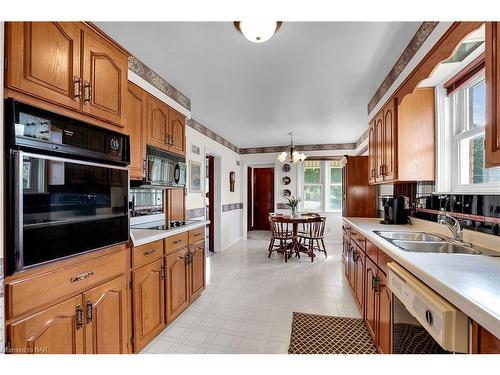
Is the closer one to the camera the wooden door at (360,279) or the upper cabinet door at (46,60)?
the upper cabinet door at (46,60)

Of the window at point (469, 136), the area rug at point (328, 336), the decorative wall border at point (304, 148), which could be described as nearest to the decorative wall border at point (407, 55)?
the window at point (469, 136)

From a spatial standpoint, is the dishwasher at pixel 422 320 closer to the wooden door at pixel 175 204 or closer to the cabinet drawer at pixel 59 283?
the cabinet drawer at pixel 59 283

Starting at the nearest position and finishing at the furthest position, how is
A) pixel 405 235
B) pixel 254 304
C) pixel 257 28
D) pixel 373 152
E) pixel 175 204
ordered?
pixel 257 28 < pixel 405 235 < pixel 254 304 < pixel 175 204 < pixel 373 152

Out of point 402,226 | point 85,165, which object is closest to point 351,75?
point 402,226

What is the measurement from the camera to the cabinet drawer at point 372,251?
1.77 metres

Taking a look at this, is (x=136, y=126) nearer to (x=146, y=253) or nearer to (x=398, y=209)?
(x=146, y=253)

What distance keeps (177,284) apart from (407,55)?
9.14ft

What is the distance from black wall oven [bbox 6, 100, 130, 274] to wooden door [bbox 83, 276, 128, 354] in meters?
0.26

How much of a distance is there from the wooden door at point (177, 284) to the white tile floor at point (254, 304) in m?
0.11

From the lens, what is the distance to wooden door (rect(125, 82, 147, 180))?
6.31 ft

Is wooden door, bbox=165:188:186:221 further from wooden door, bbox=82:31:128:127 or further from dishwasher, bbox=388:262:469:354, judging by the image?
dishwasher, bbox=388:262:469:354

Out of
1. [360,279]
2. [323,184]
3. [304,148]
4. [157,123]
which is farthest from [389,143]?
[323,184]

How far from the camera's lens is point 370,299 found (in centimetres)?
193

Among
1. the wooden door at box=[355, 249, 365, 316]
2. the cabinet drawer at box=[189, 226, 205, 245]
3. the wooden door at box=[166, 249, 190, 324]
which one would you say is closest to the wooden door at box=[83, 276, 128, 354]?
the wooden door at box=[166, 249, 190, 324]
